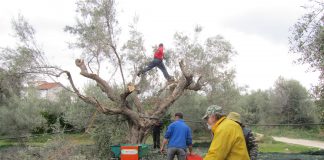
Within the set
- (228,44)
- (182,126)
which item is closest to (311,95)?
(182,126)

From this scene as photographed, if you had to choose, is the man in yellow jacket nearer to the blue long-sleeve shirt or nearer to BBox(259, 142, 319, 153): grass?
the blue long-sleeve shirt

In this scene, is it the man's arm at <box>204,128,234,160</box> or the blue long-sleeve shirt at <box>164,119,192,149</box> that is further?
the blue long-sleeve shirt at <box>164,119,192,149</box>

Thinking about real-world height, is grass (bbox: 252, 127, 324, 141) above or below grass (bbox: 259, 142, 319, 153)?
above

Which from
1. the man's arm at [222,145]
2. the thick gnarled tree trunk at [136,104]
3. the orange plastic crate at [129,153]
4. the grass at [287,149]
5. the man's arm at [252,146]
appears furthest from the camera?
the grass at [287,149]

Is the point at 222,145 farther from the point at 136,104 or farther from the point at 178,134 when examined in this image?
the point at 136,104

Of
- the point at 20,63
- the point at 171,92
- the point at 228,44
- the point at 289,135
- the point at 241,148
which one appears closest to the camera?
the point at 241,148

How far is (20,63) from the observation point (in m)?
13.5

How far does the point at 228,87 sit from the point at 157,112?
24.5 ft

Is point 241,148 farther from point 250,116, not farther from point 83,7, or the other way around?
point 250,116

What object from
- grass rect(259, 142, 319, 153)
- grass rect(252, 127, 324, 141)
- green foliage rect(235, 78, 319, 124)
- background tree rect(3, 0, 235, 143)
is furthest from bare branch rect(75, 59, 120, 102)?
green foliage rect(235, 78, 319, 124)

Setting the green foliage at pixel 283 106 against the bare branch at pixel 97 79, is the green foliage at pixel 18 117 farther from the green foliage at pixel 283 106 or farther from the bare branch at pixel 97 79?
the green foliage at pixel 283 106

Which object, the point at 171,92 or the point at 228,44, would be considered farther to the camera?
the point at 228,44

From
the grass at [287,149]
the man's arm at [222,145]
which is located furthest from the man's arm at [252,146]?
the grass at [287,149]

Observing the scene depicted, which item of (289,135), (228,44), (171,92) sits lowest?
(289,135)
